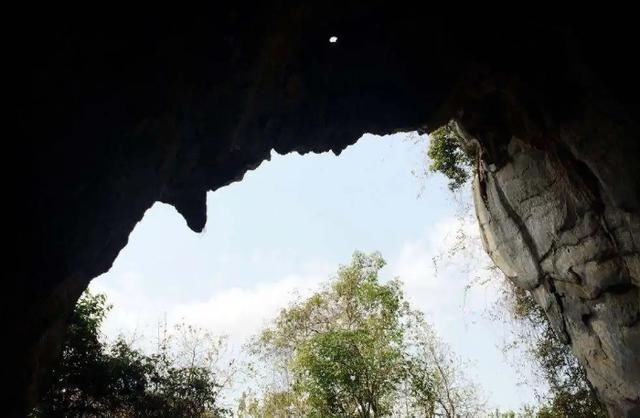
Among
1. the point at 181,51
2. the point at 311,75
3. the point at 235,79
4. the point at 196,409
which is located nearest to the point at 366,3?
the point at 311,75

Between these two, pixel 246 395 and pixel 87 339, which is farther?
pixel 246 395

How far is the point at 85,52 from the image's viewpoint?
207 inches

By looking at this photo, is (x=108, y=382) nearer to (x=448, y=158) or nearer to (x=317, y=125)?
(x=317, y=125)

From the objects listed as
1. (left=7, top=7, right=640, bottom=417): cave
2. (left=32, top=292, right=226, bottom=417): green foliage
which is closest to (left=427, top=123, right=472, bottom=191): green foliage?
(left=7, top=7, right=640, bottom=417): cave

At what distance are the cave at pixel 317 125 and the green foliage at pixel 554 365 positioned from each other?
4.59 metres

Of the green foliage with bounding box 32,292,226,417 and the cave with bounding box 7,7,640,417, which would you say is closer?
the cave with bounding box 7,7,640,417

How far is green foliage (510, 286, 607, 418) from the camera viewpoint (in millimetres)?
14031

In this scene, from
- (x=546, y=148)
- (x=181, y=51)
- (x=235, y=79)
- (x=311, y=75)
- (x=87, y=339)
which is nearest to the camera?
(x=181, y=51)

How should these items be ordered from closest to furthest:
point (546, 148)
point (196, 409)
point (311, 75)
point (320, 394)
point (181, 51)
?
point (181, 51)
point (311, 75)
point (546, 148)
point (196, 409)
point (320, 394)

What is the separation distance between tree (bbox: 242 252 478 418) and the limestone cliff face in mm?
6852

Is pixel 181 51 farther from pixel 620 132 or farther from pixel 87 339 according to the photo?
pixel 87 339

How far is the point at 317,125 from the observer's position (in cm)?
905

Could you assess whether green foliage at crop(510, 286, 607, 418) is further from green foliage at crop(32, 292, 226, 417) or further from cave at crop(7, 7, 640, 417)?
green foliage at crop(32, 292, 226, 417)

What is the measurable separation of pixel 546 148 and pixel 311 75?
466 centimetres
